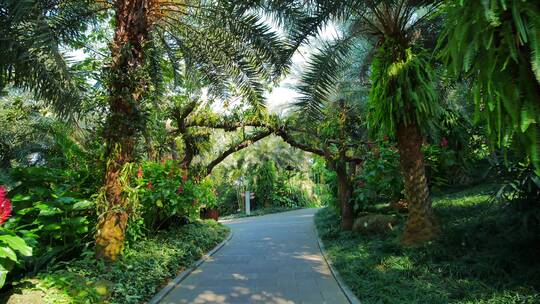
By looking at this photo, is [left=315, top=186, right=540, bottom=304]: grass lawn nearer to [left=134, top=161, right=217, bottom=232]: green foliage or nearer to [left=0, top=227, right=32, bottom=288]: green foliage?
[left=134, top=161, right=217, bottom=232]: green foliage

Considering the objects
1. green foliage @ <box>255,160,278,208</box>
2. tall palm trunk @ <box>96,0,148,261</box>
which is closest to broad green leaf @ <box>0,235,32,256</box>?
tall palm trunk @ <box>96,0,148,261</box>

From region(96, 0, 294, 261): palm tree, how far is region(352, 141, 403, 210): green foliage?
10.9 feet

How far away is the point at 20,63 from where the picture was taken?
7285 millimetres

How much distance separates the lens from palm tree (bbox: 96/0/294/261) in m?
6.77

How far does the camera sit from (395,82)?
7707mm

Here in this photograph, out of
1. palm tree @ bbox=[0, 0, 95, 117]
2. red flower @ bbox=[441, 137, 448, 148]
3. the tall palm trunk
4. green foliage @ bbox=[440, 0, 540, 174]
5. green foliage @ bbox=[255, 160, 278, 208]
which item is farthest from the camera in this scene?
green foliage @ bbox=[255, 160, 278, 208]

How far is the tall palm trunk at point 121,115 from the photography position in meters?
6.68

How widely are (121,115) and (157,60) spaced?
3.90m

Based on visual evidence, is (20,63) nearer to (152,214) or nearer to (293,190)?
(152,214)

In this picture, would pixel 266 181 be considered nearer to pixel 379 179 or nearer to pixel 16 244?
pixel 379 179

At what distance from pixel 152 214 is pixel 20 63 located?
4.02 metres

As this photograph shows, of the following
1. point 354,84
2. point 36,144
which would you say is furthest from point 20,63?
point 354,84

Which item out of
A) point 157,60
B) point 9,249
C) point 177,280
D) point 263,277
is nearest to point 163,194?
point 177,280

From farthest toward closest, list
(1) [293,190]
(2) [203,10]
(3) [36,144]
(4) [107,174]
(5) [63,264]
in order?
(1) [293,190]
(3) [36,144]
(2) [203,10]
(4) [107,174]
(5) [63,264]
